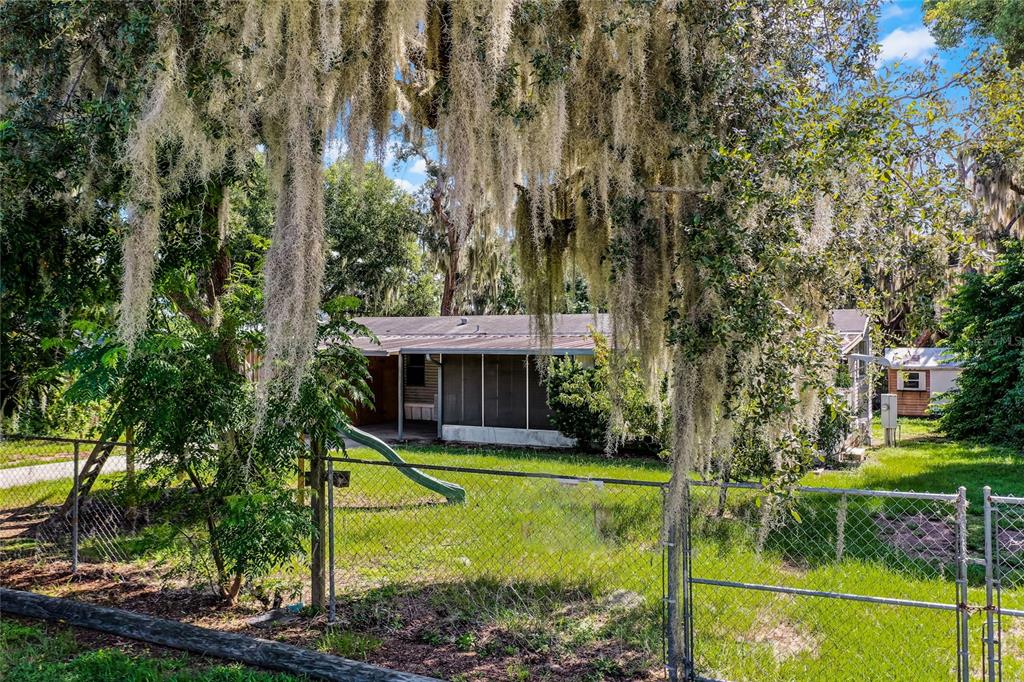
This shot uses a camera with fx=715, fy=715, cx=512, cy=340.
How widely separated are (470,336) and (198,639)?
11185 millimetres

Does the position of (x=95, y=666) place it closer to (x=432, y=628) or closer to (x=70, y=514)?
(x=432, y=628)

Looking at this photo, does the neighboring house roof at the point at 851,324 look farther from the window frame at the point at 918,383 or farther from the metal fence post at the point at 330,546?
the metal fence post at the point at 330,546

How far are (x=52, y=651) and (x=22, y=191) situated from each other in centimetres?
288

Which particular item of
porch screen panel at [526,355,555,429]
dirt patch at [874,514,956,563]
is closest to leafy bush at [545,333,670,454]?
porch screen panel at [526,355,555,429]

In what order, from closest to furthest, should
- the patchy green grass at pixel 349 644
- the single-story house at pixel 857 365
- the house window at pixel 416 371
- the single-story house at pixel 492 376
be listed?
the patchy green grass at pixel 349 644 < the single-story house at pixel 857 365 < the single-story house at pixel 492 376 < the house window at pixel 416 371

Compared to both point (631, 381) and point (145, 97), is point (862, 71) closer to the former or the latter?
point (631, 381)

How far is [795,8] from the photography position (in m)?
3.84

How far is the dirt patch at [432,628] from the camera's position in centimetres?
420

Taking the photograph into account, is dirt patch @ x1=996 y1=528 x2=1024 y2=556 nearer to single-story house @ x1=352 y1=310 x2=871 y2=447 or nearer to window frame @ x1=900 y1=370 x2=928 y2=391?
single-story house @ x1=352 y1=310 x2=871 y2=447

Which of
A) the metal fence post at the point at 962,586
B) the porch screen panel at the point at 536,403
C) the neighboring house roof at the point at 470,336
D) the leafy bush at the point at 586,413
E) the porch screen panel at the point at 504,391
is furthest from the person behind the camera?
the porch screen panel at the point at 504,391

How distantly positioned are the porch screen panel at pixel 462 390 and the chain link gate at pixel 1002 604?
9.30 metres

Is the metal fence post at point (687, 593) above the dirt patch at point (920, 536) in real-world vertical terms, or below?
above

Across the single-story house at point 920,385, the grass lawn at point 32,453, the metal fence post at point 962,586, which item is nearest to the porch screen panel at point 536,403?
the grass lawn at point 32,453

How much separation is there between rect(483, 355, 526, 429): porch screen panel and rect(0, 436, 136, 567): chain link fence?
733 centimetres
